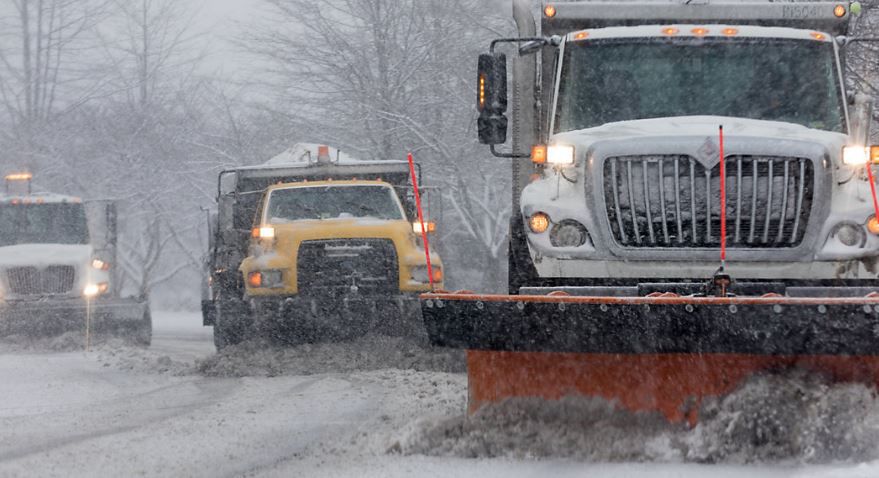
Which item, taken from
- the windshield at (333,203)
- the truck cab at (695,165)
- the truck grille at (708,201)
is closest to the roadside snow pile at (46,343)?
the windshield at (333,203)

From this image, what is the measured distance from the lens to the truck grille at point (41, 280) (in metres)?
17.4

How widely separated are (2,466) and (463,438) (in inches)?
97.2

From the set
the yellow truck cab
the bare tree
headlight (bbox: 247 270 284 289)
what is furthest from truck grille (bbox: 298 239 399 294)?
the bare tree

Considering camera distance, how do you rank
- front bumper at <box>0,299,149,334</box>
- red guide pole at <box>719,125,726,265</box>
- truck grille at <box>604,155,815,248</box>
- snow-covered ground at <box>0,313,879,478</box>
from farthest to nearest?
front bumper at <box>0,299,149,334</box> → truck grille at <box>604,155,815,248</box> → red guide pole at <box>719,125,726,265</box> → snow-covered ground at <box>0,313,879,478</box>

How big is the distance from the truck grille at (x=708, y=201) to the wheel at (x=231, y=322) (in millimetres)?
6467

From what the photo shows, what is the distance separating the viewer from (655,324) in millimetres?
6199

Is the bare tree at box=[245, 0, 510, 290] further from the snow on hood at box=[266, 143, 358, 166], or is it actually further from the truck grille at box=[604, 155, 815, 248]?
the truck grille at box=[604, 155, 815, 248]

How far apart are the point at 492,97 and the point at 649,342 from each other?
2619 mm

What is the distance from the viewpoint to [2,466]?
22.5 feet

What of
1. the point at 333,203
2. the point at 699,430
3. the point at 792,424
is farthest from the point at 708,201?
the point at 333,203

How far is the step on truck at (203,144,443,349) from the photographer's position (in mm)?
12875

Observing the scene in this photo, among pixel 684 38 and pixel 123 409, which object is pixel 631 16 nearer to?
pixel 684 38

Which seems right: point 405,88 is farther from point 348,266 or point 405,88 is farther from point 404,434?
point 404,434

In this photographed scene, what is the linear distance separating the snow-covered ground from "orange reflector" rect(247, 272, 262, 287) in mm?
2138
